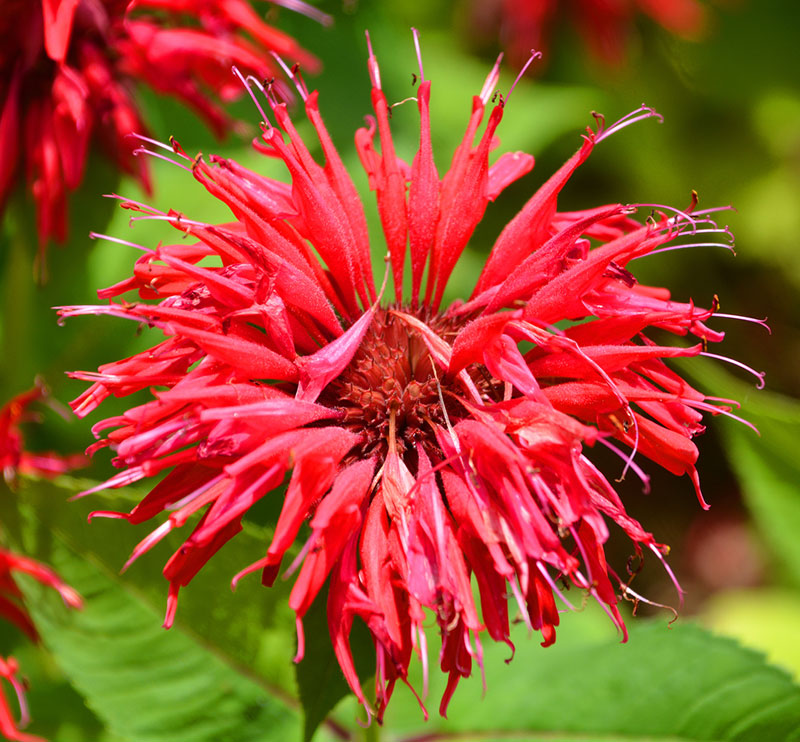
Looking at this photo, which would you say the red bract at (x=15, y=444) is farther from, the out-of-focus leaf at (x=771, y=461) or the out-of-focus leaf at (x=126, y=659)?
the out-of-focus leaf at (x=771, y=461)

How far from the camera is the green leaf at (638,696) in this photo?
1158 millimetres

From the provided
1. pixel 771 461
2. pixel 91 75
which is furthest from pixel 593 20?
pixel 91 75

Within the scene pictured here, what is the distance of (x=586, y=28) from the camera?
282cm

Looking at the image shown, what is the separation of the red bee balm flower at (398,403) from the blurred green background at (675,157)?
2.61 ft

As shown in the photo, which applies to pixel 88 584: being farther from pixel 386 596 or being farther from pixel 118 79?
pixel 118 79

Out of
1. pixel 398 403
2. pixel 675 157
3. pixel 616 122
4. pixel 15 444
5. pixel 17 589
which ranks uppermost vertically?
pixel 616 122

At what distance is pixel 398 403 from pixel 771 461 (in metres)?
0.79

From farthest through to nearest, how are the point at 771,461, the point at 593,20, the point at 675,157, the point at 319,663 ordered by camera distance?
the point at 675,157 < the point at 593,20 < the point at 771,461 < the point at 319,663

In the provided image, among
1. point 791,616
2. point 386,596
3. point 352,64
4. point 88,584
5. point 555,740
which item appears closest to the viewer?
point 386,596

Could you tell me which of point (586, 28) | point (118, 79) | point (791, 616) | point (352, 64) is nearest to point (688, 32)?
point (586, 28)

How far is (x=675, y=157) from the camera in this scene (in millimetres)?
2896

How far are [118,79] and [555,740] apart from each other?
1183 mm

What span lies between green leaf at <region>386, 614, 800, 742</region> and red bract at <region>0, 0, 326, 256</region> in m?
0.94

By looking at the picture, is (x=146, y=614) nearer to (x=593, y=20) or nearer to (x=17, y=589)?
(x=17, y=589)
